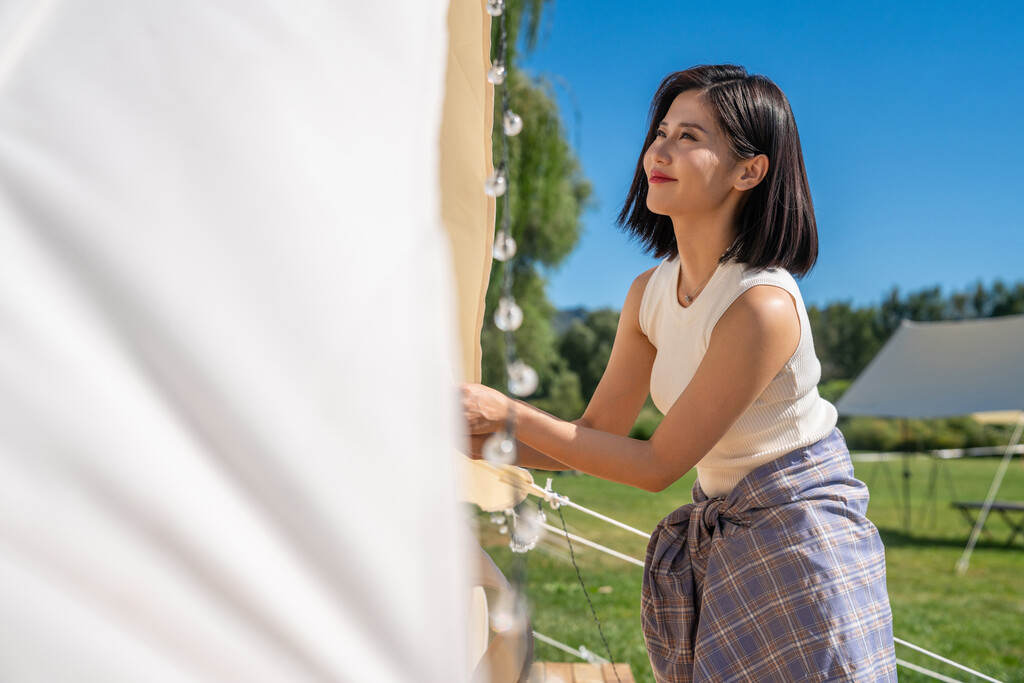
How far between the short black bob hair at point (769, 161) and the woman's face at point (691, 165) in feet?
0.05

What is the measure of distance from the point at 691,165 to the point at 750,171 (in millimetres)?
81

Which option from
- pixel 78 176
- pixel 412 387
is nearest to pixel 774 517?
pixel 412 387

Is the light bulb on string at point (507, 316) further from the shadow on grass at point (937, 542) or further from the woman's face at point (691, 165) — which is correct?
the shadow on grass at point (937, 542)

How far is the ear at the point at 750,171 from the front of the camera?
2.98ft

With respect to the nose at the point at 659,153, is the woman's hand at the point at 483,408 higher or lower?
lower

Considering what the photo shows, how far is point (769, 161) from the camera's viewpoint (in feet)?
3.02

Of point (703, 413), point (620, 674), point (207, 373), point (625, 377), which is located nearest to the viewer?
point (207, 373)

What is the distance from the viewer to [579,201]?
1084cm

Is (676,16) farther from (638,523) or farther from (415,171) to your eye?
(415,171)

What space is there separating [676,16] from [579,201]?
1421 cm

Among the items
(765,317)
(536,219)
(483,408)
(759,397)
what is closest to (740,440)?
(759,397)

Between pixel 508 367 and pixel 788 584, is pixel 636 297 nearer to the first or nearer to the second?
pixel 788 584

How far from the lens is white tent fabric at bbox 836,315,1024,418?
5555 mm

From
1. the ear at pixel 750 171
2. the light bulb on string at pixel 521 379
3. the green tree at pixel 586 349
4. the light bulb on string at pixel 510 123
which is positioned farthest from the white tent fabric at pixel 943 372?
the light bulb on string at pixel 521 379
